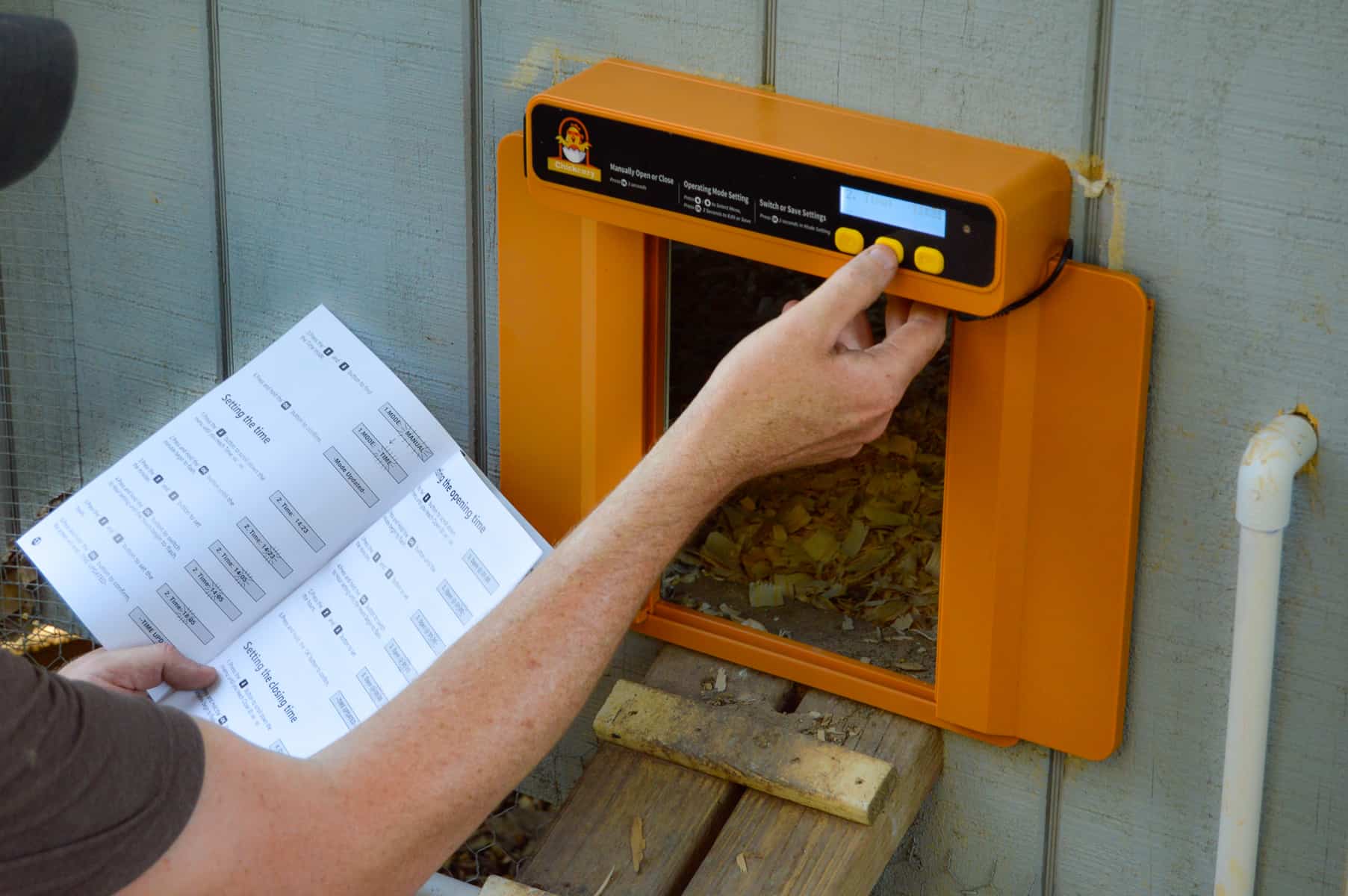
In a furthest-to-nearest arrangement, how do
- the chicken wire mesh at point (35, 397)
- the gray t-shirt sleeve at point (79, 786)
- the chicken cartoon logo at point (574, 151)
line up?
the chicken wire mesh at point (35, 397) → the chicken cartoon logo at point (574, 151) → the gray t-shirt sleeve at point (79, 786)

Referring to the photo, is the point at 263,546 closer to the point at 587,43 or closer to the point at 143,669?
the point at 143,669

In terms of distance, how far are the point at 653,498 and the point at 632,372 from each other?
33cm

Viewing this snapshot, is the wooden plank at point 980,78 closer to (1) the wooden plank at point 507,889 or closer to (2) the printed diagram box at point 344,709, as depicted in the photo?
(1) the wooden plank at point 507,889

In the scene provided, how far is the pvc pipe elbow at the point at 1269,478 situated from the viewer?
1.06 m

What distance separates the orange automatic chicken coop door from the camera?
1125mm

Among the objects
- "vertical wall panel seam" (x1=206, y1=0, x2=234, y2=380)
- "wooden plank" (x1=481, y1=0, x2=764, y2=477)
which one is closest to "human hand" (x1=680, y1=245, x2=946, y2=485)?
"wooden plank" (x1=481, y1=0, x2=764, y2=477)

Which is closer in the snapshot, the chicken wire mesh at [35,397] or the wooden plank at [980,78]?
the wooden plank at [980,78]

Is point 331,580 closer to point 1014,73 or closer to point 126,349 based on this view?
point 126,349

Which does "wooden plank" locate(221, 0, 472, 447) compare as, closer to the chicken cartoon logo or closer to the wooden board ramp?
the chicken cartoon logo

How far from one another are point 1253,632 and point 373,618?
729 mm

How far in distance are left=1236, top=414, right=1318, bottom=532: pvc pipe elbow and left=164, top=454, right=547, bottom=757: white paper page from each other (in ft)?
1.87

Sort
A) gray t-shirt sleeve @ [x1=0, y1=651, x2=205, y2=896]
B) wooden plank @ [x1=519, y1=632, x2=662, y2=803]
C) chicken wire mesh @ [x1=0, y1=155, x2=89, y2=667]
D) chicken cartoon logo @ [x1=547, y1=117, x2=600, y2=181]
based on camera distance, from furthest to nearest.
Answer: chicken wire mesh @ [x1=0, y1=155, x2=89, y2=667], wooden plank @ [x1=519, y1=632, x2=662, y2=803], chicken cartoon logo @ [x1=547, y1=117, x2=600, y2=181], gray t-shirt sleeve @ [x1=0, y1=651, x2=205, y2=896]

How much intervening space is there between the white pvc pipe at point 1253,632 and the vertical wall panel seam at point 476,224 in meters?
0.72

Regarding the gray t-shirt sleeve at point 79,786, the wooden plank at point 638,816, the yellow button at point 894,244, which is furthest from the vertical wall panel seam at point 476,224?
the gray t-shirt sleeve at point 79,786
